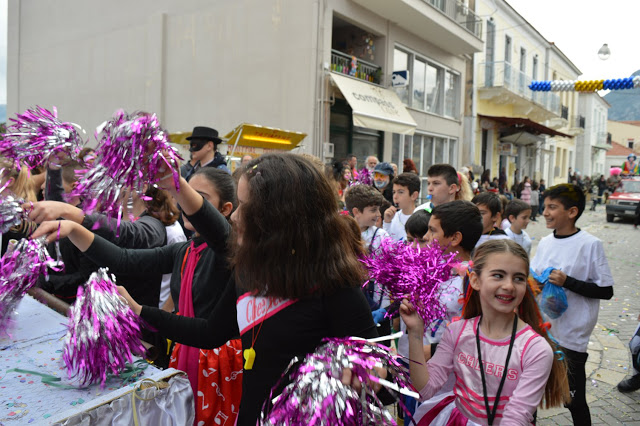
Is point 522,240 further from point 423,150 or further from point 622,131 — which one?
point 622,131

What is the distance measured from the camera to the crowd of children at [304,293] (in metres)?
1.43

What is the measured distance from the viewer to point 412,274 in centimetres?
176

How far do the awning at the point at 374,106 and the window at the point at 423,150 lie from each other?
1.18 metres

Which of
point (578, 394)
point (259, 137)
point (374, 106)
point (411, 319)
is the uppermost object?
point (374, 106)

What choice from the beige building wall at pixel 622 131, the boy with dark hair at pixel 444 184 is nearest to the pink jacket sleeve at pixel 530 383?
the boy with dark hair at pixel 444 184

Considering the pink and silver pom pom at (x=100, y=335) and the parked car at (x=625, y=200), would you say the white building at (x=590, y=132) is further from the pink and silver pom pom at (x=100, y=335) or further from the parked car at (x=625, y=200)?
the pink and silver pom pom at (x=100, y=335)

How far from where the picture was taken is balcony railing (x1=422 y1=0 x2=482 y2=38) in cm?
1470

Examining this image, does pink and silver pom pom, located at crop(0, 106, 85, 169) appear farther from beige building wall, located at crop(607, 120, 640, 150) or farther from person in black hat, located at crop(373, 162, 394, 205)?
beige building wall, located at crop(607, 120, 640, 150)

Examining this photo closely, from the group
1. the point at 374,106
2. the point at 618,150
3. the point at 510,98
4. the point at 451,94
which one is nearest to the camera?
the point at 374,106

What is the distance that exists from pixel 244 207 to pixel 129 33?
14.7 m

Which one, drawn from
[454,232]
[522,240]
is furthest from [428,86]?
[454,232]

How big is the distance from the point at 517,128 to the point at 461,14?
7.21 metres

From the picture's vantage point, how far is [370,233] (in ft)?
11.9

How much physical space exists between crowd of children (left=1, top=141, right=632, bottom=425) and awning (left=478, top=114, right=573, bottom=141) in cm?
1714
